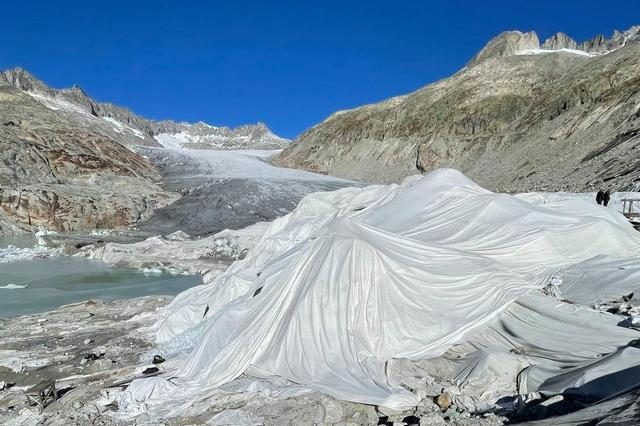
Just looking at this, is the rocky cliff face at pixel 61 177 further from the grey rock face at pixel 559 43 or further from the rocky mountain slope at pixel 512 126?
the grey rock face at pixel 559 43

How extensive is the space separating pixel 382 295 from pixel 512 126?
5353cm

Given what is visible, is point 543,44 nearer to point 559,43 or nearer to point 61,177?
point 559,43

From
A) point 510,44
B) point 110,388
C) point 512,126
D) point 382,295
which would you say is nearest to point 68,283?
point 110,388

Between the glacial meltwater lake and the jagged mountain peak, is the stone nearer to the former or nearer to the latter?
the glacial meltwater lake

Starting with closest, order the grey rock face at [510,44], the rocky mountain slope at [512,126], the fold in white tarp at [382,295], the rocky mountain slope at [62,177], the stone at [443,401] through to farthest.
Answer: the stone at [443,401] < the fold in white tarp at [382,295] < the rocky mountain slope at [62,177] < the rocky mountain slope at [512,126] < the grey rock face at [510,44]

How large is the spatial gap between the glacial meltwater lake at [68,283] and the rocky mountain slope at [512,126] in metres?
20.4

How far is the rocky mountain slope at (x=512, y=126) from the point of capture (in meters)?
39.5

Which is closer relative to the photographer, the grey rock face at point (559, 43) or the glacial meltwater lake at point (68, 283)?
the glacial meltwater lake at point (68, 283)

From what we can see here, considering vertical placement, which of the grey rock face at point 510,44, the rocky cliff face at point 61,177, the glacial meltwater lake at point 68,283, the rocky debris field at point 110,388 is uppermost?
the grey rock face at point 510,44

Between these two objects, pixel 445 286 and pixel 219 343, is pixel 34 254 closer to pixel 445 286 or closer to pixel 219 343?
pixel 219 343

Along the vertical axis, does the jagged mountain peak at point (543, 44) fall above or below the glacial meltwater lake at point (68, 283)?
above

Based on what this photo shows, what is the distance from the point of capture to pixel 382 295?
8211 millimetres

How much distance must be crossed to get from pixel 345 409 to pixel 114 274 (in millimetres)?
18626

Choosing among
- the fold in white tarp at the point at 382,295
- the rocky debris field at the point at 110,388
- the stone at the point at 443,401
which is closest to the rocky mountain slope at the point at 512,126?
the fold in white tarp at the point at 382,295
